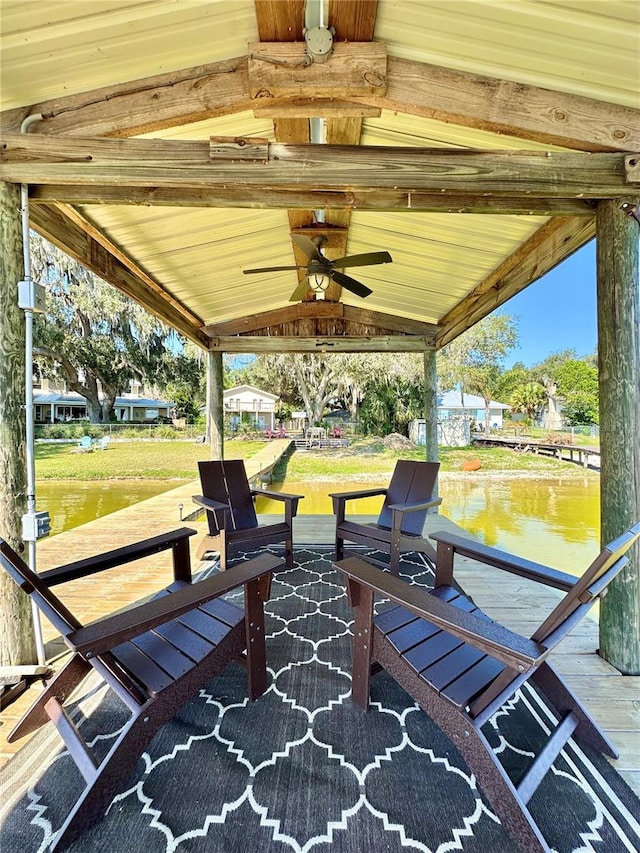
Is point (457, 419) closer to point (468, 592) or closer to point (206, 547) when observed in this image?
point (468, 592)

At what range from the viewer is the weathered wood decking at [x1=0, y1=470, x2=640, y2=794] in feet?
5.50

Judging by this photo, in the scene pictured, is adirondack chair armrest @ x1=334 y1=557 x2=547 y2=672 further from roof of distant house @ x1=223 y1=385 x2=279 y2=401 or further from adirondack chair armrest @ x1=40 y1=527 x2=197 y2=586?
roof of distant house @ x1=223 y1=385 x2=279 y2=401

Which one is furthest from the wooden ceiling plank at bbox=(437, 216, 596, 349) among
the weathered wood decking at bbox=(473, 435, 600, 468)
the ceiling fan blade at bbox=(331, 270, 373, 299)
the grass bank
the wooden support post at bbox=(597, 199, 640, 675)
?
the weathered wood decking at bbox=(473, 435, 600, 468)

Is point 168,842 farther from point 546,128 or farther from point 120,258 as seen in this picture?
point 120,258

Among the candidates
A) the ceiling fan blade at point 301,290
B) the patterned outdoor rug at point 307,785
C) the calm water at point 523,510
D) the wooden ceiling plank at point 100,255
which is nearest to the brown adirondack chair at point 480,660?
the patterned outdoor rug at point 307,785

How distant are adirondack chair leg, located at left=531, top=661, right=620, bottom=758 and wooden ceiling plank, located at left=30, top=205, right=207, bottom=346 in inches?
129

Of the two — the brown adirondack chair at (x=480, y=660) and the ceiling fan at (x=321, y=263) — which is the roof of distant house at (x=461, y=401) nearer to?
the ceiling fan at (x=321, y=263)

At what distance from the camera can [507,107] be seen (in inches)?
69.5

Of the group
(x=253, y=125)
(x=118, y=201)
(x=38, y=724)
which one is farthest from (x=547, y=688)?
(x=253, y=125)

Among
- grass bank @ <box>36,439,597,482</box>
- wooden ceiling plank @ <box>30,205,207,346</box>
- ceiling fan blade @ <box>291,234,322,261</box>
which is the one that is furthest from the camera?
grass bank @ <box>36,439,597,482</box>

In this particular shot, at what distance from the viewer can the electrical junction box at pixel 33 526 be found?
186cm

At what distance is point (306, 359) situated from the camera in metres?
18.3

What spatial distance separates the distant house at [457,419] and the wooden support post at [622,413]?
37.0ft

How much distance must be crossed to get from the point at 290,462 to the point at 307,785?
1167cm
